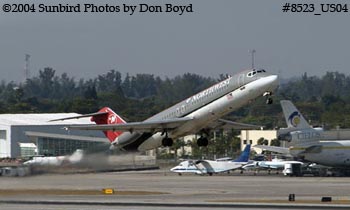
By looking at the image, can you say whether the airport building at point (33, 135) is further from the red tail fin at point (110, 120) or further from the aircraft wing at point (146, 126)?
the aircraft wing at point (146, 126)

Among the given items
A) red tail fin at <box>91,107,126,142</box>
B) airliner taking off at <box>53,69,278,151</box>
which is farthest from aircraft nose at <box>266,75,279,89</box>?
red tail fin at <box>91,107,126,142</box>

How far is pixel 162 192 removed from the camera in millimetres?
77375

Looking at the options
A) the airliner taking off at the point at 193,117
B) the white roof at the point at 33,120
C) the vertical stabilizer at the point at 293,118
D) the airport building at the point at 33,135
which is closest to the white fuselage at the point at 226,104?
the airliner taking off at the point at 193,117

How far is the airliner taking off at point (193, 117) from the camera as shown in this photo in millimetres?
73250

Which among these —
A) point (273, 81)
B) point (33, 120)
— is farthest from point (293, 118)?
point (273, 81)

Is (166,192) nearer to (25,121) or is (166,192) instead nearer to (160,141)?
(160,141)

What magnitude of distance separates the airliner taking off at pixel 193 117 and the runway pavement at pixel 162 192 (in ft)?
14.0

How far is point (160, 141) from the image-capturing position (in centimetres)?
8194

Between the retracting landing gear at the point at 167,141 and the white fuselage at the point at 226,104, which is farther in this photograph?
the retracting landing gear at the point at 167,141

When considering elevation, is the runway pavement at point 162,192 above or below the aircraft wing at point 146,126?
below

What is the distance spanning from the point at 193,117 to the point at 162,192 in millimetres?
6566

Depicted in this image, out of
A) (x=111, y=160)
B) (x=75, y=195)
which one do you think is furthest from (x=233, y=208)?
(x=111, y=160)

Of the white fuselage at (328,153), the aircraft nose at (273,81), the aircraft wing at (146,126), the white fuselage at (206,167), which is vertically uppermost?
the aircraft nose at (273,81)

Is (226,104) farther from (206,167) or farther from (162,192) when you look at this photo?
(206,167)
